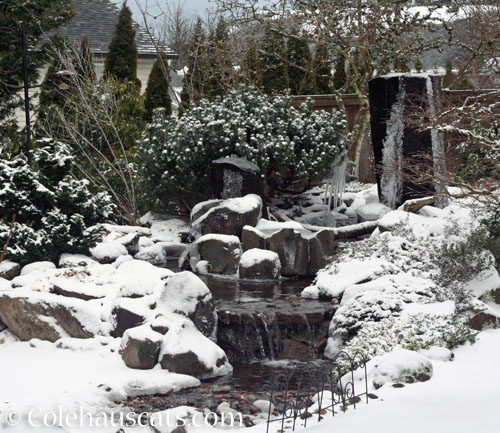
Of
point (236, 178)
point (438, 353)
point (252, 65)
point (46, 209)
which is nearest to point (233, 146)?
point (236, 178)

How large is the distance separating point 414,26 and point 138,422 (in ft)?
35.8

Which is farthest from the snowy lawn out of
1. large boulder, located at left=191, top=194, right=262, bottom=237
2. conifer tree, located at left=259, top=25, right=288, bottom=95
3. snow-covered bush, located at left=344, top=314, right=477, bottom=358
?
conifer tree, located at left=259, top=25, right=288, bottom=95

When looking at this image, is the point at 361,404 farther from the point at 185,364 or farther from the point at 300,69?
the point at 300,69

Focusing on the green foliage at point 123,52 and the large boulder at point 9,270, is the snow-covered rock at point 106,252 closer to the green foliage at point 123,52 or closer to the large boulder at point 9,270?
the large boulder at point 9,270

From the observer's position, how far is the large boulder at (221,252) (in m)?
8.92

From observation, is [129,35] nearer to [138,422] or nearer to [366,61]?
[366,61]

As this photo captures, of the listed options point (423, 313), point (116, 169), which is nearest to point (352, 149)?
point (116, 169)

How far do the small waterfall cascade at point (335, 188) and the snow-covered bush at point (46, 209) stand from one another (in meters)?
3.96

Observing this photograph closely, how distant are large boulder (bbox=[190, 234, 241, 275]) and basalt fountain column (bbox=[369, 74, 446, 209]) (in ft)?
8.49

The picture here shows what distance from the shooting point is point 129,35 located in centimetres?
1822

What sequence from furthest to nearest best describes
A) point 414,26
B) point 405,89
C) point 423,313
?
point 414,26 < point 405,89 < point 423,313

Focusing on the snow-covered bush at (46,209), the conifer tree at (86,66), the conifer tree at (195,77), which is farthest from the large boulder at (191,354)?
the conifer tree at (195,77)

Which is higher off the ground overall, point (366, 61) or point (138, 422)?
point (366, 61)

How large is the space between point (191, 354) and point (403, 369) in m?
Answer: 1.81
